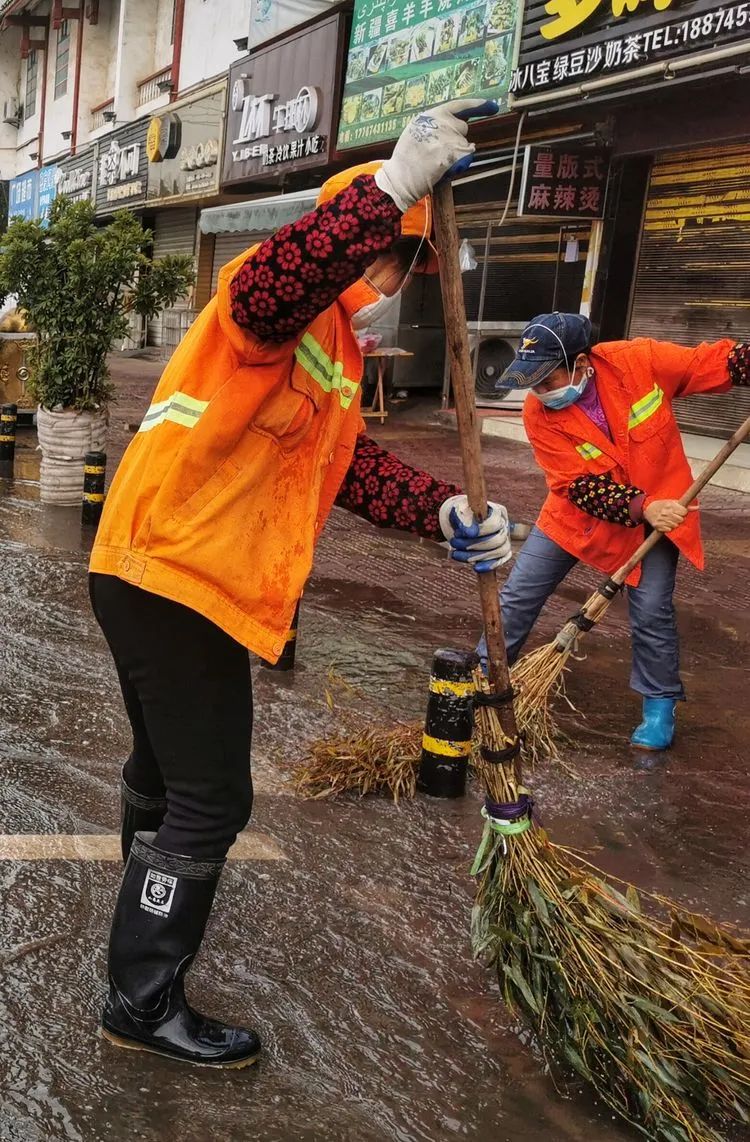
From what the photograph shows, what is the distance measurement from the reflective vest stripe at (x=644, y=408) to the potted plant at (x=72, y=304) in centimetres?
508

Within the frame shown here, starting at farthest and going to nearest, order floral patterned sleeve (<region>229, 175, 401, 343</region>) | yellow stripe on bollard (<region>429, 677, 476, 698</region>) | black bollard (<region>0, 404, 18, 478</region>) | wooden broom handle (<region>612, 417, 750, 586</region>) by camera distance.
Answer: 1. black bollard (<region>0, 404, 18, 478</region>)
2. wooden broom handle (<region>612, 417, 750, 586</region>)
3. yellow stripe on bollard (<region>429, 677, 476, 698</region>)
4. floral patterned sleeve (<region>229, 175, 401, 343</region>)

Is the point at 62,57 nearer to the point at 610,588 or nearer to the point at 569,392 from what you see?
the point at 569,392

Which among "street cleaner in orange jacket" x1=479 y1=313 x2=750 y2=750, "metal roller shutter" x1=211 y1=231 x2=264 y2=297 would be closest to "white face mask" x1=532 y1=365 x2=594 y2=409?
"street cleaner in orange jacket" x1=479 y1=313 x2=750 y2=750

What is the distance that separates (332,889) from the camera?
10.9 ft

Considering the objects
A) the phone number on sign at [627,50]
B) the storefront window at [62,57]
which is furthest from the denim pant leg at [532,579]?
the storefront window at [62,57]

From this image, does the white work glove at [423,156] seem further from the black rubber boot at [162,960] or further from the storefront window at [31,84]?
the storefront window at [31,84]

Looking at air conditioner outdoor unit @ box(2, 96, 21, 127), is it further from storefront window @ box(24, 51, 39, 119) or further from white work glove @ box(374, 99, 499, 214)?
white work glove @ box(374, 99, 499, 214)

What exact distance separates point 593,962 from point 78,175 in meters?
29.6

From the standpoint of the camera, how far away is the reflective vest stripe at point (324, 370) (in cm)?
231

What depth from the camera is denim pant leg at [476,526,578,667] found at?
4.97 metres

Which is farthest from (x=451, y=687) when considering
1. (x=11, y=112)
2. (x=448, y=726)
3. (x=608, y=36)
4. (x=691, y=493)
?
(x=11, y=112)

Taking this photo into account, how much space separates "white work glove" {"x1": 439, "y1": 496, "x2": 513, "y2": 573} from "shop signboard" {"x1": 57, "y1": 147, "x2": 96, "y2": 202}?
1037 inches

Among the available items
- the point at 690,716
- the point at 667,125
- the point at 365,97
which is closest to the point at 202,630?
the point at 690,716

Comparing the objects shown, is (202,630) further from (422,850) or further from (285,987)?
(422,850)
